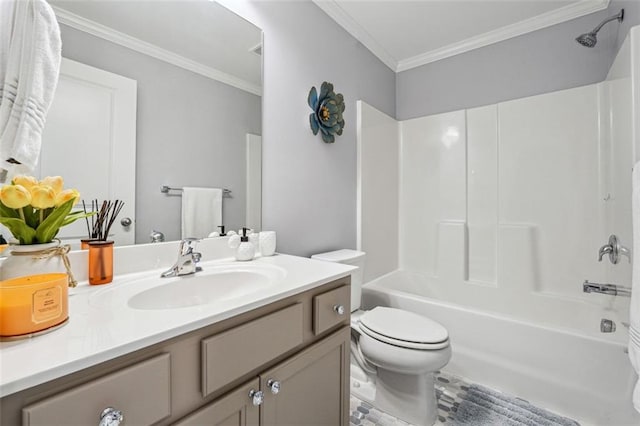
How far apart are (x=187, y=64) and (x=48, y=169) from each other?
645 mm

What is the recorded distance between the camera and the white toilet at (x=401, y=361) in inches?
52.0

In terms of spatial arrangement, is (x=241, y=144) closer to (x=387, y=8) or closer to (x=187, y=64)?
(x=187, y=64)

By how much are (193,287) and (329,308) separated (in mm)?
478

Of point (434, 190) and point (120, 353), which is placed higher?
point (434, 190)

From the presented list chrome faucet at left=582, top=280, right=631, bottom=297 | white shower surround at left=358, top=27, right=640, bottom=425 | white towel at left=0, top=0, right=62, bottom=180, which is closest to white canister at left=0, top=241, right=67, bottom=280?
white towel at left=0, top=0, right=62, bottom=180

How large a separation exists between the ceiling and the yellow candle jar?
77.8 inches

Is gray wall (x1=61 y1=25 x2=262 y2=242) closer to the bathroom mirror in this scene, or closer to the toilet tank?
the bathroom mirror

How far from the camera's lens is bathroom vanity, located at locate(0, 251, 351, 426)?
457 mm

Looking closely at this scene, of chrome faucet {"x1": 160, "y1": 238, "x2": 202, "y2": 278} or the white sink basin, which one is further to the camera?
chrome faucet {"x1": 160, "y1": 238, "x2": 202, "y2": 278}

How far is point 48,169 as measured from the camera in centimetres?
84

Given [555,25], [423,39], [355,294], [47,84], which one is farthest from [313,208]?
[555,25]

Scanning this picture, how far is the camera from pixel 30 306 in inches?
20.4

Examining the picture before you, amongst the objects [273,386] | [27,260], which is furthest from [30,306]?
[273,386]

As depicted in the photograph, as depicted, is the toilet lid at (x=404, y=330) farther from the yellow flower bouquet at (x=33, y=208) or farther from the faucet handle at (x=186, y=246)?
the yellow flower bouquet at (x=33, y=208)
